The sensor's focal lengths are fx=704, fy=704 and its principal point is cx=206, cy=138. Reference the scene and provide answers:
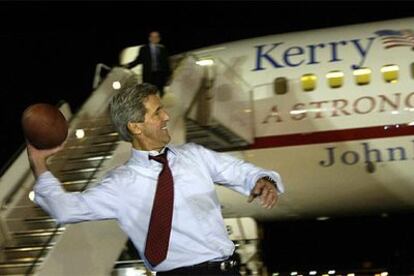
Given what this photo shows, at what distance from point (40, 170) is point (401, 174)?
838cm

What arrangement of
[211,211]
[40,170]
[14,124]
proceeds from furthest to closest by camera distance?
[14,124] → [211,211] → [40,170]

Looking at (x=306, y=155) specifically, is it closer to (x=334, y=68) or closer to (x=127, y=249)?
(x=334, y=68)

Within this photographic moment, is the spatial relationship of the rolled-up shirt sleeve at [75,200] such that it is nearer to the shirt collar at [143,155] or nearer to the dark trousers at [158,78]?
the shirt collar at [143,155]

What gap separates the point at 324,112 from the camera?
35.5ft

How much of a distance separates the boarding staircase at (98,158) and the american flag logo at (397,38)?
232 centimetres

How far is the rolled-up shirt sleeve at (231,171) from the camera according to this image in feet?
10.6

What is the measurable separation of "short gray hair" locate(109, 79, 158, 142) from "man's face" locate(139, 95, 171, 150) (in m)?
0.02

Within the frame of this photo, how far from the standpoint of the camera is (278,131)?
35.9 ft

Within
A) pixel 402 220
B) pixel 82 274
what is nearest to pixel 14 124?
pixel 402 220

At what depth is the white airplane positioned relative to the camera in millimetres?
10469

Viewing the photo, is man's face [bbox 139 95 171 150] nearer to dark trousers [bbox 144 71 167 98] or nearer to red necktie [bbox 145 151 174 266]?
red necktie [bbox 145 151 174 266]

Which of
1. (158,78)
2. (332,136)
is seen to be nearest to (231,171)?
(332,136)

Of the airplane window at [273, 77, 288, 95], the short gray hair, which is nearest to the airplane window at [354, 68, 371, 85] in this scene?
the airplane window at [273, 77, 288, 95]

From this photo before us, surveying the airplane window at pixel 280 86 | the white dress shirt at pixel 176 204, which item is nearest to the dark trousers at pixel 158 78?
the airplane window at pixel 280 86
